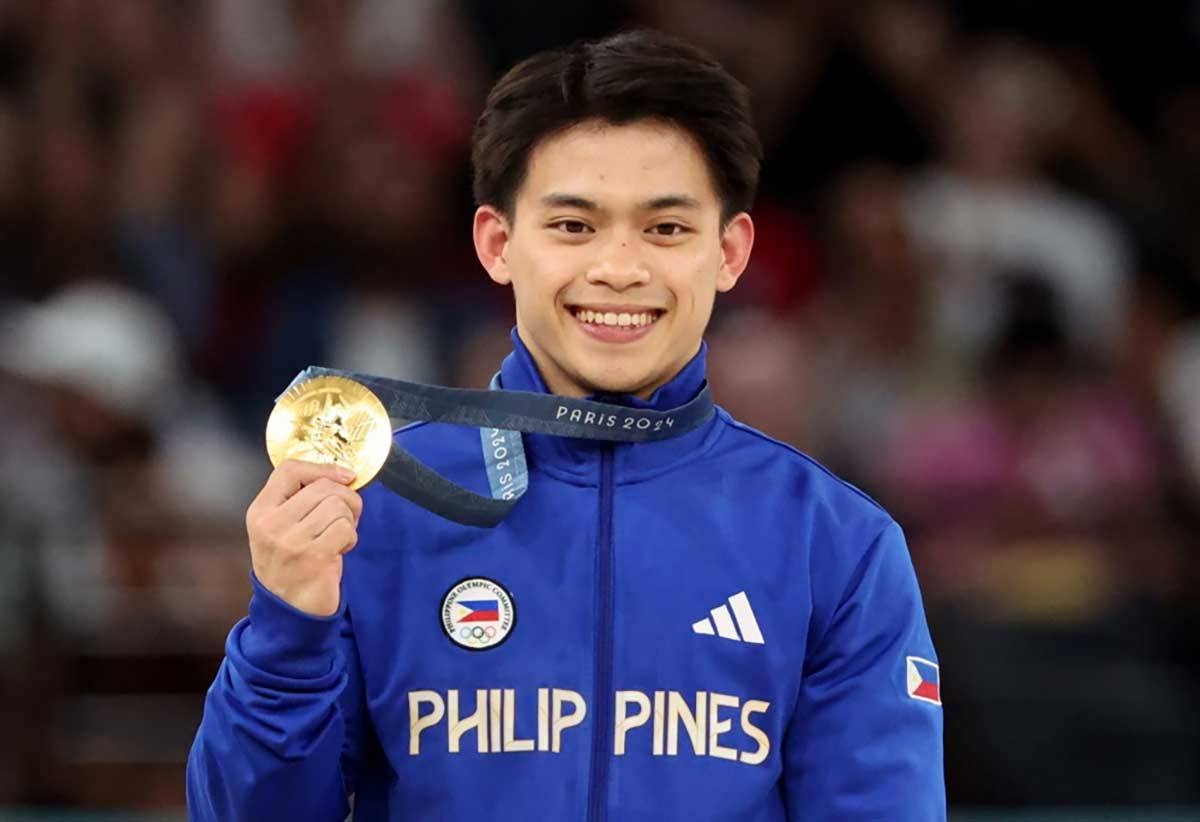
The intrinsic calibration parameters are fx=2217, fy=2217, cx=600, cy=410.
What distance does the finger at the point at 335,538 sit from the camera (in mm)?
2588

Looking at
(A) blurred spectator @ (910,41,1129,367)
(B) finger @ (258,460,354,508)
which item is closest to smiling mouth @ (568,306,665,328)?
(B) finger @ (258,460,354,508)

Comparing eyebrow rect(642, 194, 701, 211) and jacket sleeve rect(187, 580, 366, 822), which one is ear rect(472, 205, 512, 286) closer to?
eyebrow rect(642, 194, 701, 211)

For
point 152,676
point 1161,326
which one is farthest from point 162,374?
point 1161,326

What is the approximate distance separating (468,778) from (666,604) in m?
0.33

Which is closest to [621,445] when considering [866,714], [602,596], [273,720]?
[602,596]

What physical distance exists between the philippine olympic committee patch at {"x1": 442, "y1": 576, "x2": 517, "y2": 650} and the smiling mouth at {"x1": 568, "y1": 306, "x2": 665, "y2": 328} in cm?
37

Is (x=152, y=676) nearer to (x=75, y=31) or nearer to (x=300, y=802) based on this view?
(x=75, y=31)

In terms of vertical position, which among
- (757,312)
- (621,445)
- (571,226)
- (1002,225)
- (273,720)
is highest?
(1002,225)

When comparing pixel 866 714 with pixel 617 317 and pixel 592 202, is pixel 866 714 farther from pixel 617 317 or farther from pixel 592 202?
pixel 592 202

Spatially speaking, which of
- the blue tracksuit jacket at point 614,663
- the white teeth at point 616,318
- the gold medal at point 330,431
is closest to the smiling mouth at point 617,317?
the white teeth at point 616,318

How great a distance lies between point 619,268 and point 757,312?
4473mm

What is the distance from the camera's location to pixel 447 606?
9.20ft

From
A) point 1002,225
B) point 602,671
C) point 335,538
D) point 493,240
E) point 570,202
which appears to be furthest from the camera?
point 1002,225

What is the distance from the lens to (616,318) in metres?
2.88
